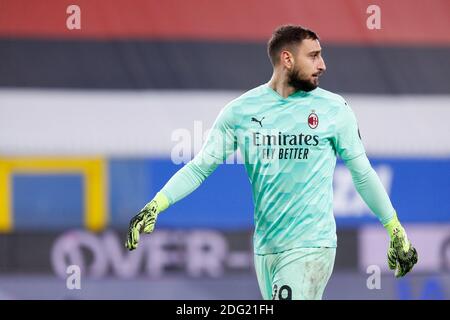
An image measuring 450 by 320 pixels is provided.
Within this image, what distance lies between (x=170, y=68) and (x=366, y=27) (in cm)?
126

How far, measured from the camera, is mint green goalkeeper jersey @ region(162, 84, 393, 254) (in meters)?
4.06

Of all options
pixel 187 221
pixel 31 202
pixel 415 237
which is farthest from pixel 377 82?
pixel 31 202

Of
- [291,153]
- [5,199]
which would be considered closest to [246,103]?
[291,153]

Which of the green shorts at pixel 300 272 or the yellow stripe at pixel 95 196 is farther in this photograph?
the yellow stripe at pixel 95 196

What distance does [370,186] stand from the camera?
4.11m

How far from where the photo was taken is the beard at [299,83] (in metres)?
4.21

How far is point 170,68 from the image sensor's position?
5586 millimetres

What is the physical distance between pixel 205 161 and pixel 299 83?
575 millimetres

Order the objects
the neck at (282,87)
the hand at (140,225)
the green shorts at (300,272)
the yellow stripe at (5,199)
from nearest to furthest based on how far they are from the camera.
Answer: the green shorts at (300,272) → the hand at (140,225) → the neck at (282,87) → the yellow stripe at (5,199)

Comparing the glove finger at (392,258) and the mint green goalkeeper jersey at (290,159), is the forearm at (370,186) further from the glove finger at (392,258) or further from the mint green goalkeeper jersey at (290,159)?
the glove finger at (392,258)

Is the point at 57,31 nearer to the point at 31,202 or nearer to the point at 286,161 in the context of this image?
the point at 31,202

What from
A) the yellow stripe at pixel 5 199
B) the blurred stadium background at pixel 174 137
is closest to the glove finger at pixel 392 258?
the blurred stadium background at pixel 174 137

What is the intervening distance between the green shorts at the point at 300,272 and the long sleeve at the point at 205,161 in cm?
52
